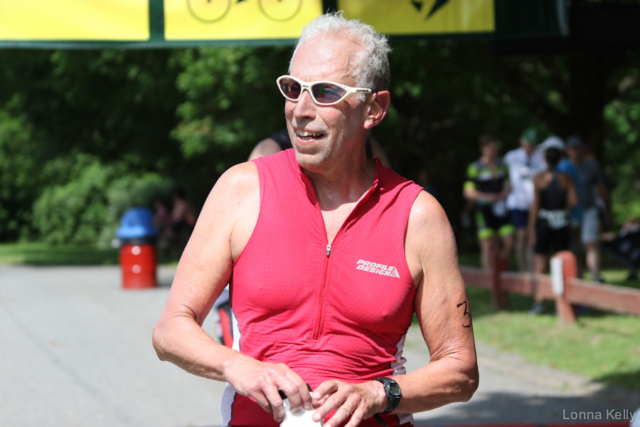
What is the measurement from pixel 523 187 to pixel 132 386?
6510 millimetres

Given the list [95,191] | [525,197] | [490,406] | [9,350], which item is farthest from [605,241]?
[95,191]

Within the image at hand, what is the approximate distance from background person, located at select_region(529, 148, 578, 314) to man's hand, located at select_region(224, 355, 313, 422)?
7.61 metres

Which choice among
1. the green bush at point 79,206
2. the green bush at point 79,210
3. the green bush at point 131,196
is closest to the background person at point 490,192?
the green bush at point 131,196

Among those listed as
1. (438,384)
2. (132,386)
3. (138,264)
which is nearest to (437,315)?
(438,384)

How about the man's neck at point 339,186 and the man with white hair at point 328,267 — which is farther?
the man's neck at point 339,186

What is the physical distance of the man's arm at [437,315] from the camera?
2.26m

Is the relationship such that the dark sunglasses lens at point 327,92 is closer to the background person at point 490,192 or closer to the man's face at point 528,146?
the background person at point 490,192

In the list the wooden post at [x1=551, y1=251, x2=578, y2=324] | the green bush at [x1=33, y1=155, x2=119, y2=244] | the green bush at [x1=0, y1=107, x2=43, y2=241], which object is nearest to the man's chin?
the wooden post at [x1=551, y1=251, x2=578, y2=324]

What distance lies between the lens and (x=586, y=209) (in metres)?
10.6

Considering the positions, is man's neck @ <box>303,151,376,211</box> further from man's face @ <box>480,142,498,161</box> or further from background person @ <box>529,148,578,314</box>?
man's face @ <box>480,142,498,161</box>

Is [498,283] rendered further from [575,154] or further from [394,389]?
[394,389]

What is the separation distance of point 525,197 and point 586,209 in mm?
862

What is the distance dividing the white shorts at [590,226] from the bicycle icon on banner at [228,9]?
677 centimetres

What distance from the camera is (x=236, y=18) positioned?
4.81 m
